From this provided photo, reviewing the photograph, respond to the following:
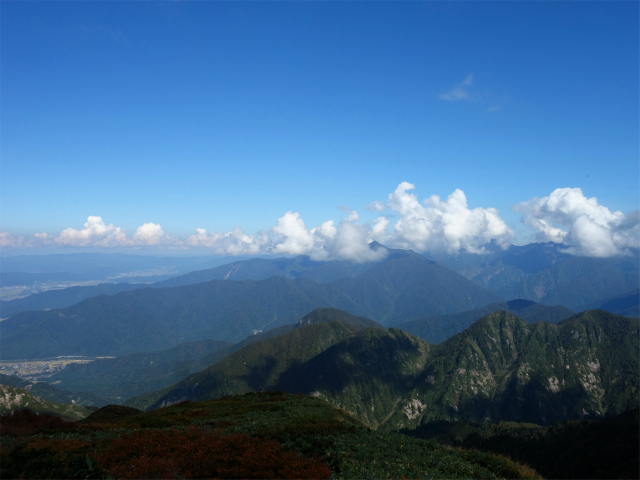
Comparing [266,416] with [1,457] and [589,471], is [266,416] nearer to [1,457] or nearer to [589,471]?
[1,457]

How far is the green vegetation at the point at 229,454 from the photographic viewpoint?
22.0 m

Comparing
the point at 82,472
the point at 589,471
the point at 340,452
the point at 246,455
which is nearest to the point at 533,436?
the point at 589,471

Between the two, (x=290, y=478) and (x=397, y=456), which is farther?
(x=397, y=456)

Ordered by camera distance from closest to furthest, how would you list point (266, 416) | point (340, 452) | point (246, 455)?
1. point (246, 455)
2. point (340, 452)
3. point (266, 416)

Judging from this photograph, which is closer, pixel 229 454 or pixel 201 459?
pixel 201 459

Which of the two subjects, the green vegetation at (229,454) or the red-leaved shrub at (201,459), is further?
the red-leaved shrub at (201,459)

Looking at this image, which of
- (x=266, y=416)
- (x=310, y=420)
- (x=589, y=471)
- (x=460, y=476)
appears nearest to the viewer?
(x=460, y=476)

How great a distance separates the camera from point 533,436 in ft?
408

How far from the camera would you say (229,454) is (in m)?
25.1

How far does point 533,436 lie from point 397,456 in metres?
131

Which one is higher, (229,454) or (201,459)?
(201,459)

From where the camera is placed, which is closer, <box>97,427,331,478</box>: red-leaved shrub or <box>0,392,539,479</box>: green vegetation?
<box>0,392,539,479</box>: green vegetation

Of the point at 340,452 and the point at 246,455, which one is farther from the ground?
the point at 246,455

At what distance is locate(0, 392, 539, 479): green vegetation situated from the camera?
22.0m
